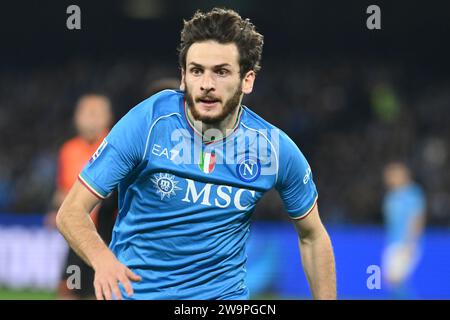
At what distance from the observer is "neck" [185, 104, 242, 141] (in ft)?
16.0

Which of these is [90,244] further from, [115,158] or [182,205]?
[182,205]

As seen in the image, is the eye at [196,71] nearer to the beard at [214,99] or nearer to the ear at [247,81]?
the beard at [214,99]

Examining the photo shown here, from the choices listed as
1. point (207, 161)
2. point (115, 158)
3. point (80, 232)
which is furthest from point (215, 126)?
point (80, 232)

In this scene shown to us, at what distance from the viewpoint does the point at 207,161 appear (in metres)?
4.91

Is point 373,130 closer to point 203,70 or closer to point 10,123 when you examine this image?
point 10,123

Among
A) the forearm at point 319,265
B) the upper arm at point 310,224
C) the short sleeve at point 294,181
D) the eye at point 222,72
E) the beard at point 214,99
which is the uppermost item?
the eye at point 222,72

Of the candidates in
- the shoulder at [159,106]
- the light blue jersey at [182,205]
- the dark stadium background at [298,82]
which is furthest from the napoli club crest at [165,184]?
the dark stadium background at [298,82]

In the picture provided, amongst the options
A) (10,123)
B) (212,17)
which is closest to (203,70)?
(212,17)

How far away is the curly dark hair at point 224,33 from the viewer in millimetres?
4812

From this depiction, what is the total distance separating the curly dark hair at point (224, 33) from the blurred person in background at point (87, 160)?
3054 millimetres

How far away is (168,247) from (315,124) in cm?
1842

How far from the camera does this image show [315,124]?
23.0 meters

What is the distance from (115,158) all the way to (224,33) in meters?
0.88

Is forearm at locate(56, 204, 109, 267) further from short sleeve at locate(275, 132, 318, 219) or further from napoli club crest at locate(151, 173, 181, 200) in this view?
short sleeve at locate(275, 132, 318, 219)
